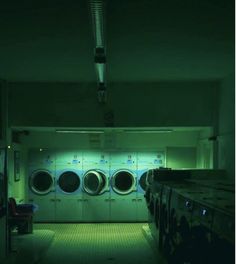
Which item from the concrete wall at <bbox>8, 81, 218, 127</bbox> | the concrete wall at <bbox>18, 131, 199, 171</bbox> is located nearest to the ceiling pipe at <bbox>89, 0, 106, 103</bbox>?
the concrete wall at <bbox>8, 81, 218, 127</bbox>

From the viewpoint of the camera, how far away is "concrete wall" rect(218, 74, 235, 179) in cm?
769

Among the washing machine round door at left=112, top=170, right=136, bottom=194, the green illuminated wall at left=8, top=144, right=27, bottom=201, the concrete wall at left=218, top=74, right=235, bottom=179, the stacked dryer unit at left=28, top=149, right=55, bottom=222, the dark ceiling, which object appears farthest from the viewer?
the washing machine round door at left=112, top=170, right=136, bottom=194

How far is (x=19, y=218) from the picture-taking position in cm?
887

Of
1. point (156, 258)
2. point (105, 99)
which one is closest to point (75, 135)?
point (105, 99)

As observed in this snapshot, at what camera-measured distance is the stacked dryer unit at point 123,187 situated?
10.9 m

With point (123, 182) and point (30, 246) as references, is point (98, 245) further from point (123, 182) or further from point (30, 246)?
point (123, 182)

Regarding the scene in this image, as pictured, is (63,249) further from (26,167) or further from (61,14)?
(61,14)

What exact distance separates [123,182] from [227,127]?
3842 mm

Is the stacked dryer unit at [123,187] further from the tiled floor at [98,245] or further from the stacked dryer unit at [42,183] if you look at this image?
the stacked dryer unit at [42,183]

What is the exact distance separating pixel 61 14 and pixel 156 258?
419 cm

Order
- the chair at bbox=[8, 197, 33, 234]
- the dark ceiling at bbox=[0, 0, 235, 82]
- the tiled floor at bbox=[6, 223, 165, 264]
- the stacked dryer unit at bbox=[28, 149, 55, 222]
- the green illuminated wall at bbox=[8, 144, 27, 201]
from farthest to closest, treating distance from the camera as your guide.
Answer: the stacked dryer unit at bbox=[28, 149, 55, 222] < the green illuminated wall at bbox=[8, 144, 27, 201] < the chair at bbox=[8, 197, 33, 234] < the tiled floor at bbox=[6, 223, 165, 264] < the dark ceiling at bbox=[0, 0, 235, 82]

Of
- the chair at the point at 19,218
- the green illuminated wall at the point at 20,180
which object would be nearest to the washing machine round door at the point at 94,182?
the green illuminated wall at the point at 20,180

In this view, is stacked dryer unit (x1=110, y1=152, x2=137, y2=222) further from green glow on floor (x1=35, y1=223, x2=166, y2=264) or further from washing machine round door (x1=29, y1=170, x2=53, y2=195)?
washing machine round door (x1=29, y1=170, x2=53, y2=195)

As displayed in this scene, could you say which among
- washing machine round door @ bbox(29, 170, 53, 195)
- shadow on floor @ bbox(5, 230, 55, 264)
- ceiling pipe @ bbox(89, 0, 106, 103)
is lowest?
shadow on floor @ bbox(5, 230, 55, 264)
